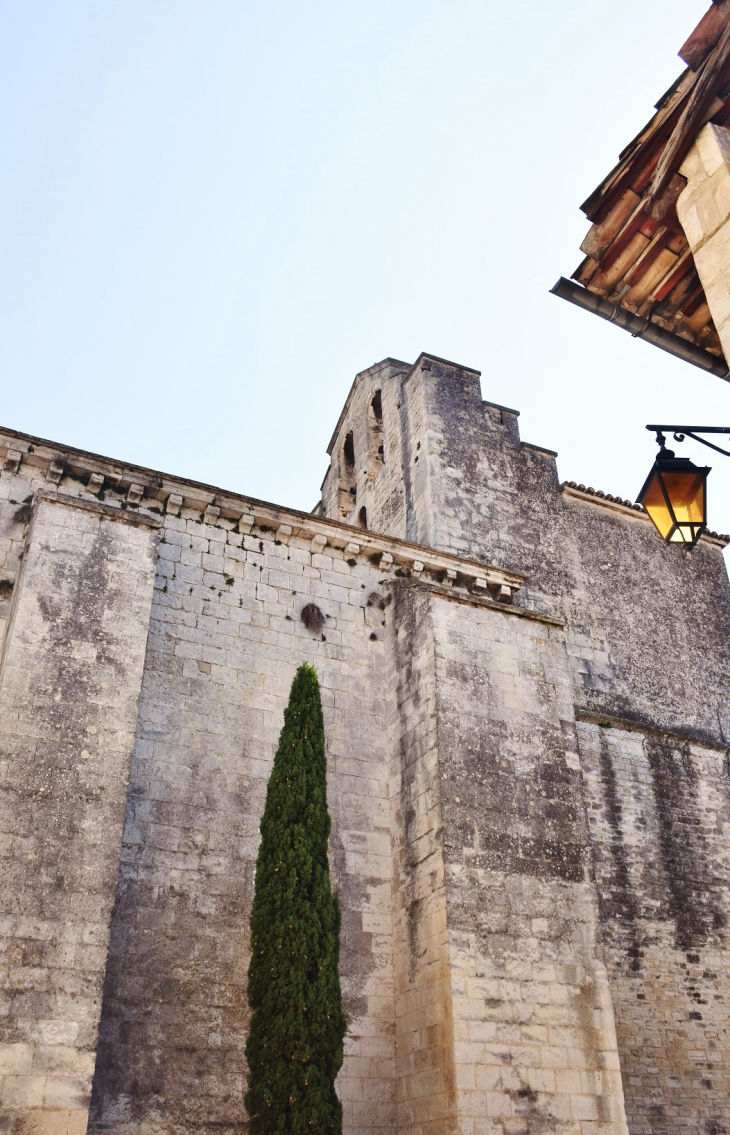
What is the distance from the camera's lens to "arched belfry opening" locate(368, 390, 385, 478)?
15383 millimetres

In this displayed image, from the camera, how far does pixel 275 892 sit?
25.2ft

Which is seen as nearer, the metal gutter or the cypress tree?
the metal gutter

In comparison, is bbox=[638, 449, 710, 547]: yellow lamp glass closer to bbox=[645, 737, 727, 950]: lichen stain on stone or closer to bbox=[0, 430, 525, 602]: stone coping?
bbox=[0, 430, 525, 602]: stone coping

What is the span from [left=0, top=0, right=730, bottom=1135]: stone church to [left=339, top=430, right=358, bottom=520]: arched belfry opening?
4001 millimetres

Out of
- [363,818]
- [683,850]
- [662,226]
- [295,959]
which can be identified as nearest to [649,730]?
[683,850]

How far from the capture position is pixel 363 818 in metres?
9.38

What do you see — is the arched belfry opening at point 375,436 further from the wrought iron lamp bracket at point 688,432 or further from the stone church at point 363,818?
the wrought iron lamp bracket at point 688,432

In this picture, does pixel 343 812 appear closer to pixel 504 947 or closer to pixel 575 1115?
pixel 504 947

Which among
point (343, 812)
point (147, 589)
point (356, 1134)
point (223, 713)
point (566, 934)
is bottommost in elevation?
point (356, 1134)

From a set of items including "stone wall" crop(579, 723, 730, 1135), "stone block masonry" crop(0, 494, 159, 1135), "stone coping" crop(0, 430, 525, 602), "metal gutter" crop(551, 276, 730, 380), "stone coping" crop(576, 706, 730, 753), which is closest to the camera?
"metal gutter" crop(551, 276, 730, 380)

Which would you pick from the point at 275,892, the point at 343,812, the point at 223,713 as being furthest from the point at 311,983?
the point at 223,713

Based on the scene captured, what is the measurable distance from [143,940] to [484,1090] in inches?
118

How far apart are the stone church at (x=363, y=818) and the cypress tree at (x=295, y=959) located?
70cm

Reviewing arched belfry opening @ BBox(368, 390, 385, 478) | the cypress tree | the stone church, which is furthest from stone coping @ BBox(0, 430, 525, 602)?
arched belfry opening @ BBox(368, 390, 385, 478)
